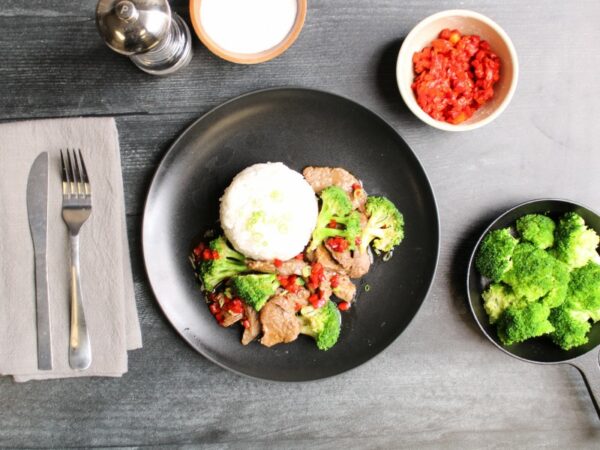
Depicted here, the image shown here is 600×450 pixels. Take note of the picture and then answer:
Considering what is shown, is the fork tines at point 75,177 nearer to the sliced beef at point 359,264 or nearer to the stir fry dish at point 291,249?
the stir fry dish at point 291,249

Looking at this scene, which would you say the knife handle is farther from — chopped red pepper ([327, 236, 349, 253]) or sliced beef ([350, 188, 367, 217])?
sliced beef ([350, 188, 367, 217])

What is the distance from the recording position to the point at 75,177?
7.45 feet

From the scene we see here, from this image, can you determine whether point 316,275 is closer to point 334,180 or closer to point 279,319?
point 279,319

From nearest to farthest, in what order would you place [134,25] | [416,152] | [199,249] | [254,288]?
[134,25], [254,288], [199,249], [416,152]

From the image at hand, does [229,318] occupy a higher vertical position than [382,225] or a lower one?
lower

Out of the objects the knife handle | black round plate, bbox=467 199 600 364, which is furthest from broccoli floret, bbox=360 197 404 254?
the knife handle

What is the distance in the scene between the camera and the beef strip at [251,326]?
2282 millimetres

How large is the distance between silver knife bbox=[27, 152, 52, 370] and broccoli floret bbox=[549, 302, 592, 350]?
2.13 m

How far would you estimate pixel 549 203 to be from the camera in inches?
92.8

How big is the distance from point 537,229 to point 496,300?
13.7 inches

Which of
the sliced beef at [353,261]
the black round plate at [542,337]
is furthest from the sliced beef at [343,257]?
the black round plate at [542,337]

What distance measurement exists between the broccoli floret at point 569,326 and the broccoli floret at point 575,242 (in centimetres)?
19

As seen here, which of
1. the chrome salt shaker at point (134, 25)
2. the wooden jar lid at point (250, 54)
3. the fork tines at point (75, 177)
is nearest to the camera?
the chrome salt shaker at point (134, 25)

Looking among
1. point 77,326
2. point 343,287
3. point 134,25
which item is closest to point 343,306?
point 343,287
